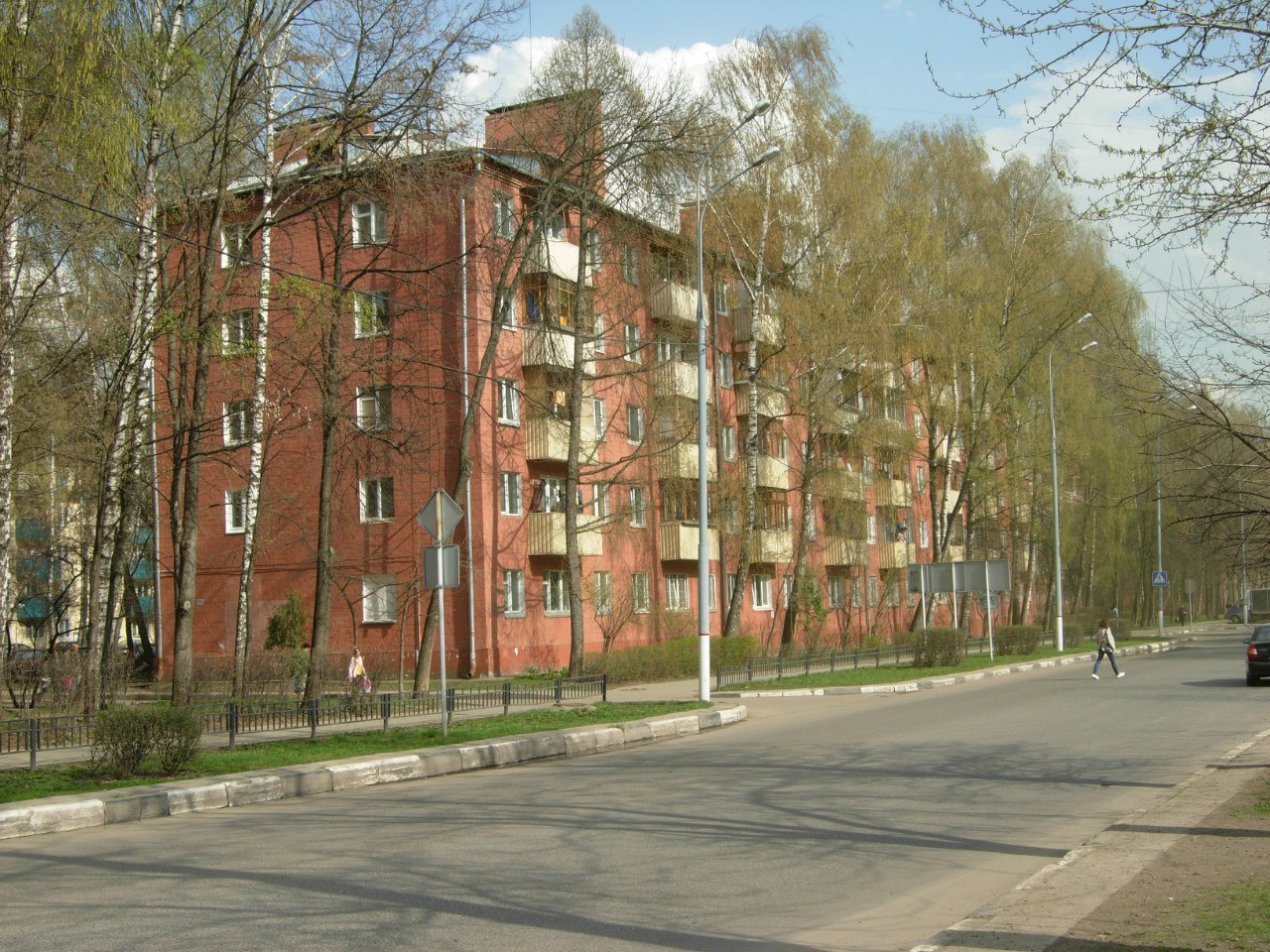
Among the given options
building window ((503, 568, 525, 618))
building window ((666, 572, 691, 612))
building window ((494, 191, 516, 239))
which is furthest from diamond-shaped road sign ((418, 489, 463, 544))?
building window ((666, 572, 691, 612))

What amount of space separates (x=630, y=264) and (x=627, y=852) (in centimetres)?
2549

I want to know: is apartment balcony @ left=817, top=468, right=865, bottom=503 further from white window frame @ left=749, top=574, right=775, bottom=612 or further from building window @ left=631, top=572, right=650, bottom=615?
white window frame @ left=749, top=574, right=775, bottom=612

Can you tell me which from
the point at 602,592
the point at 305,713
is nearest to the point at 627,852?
the point at 305,713

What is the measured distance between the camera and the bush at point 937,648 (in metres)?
34.8

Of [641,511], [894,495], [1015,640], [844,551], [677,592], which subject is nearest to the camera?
[641,511]

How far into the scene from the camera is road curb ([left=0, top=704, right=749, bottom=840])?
37.2ft

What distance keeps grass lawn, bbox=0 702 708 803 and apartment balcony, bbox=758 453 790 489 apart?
21644 mm

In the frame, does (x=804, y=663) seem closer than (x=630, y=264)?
No

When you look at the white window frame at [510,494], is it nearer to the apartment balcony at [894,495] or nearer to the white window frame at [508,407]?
the white window frame at [508,407]

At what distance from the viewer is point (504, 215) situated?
3288 centimetres

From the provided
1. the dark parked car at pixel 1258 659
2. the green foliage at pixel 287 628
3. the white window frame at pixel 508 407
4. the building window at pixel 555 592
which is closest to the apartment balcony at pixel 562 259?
the white window frame at pixel 508 407

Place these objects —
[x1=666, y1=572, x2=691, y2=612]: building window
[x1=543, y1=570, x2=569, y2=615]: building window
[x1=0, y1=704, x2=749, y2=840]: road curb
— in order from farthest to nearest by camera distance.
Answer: [x1=666, y1=572, x2=691, y2=612]: building window
[x1=543, y1=570, x2=569, y2=615]: building window
[x1=0, y1=704, x2=749, y2=840]: road curb

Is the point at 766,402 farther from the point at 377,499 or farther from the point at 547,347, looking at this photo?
the point at 377,499

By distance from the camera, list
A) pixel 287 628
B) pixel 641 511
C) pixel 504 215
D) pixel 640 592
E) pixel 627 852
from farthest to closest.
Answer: pixel 641 511
pixel 640 592
pixel 287 628
pixel 504 215
pixel 627 852
